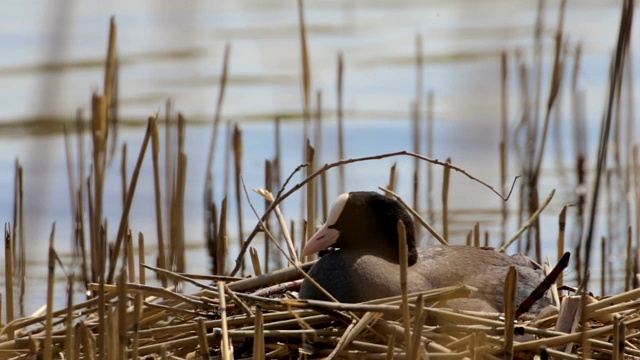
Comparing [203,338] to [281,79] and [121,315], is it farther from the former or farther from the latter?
[281,79]

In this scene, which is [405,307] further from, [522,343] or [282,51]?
[282,51]

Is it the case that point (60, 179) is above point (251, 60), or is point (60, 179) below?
below

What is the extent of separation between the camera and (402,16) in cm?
1026

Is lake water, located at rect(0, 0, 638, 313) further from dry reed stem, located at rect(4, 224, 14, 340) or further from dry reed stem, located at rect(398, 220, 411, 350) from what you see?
dry reed stem, located at rect(398, 220, 411, 350)

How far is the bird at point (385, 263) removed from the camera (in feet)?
10.3

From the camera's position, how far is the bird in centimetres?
315

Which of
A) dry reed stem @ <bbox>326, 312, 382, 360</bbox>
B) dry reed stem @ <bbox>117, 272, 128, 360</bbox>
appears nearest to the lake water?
dry reed stem @ <bbox>326, 312, 382, 360</bbox>

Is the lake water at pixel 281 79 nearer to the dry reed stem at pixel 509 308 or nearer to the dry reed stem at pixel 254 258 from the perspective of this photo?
the dry reed stem at pixel 254 258

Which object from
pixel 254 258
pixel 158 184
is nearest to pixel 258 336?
pixel 254 258

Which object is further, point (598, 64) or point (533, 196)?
point (598, 64)

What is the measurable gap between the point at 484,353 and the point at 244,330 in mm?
632

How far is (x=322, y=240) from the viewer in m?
3.42

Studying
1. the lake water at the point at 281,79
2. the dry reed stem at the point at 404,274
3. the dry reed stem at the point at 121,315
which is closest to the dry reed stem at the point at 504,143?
the lake water at the point at 281,79

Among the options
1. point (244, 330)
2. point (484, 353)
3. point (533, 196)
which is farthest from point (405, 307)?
point (533, 196)
